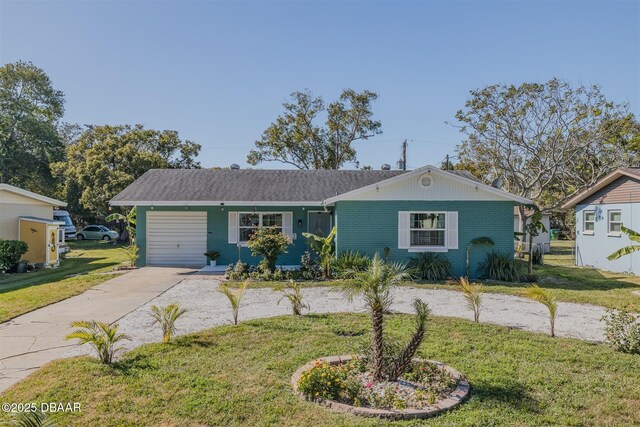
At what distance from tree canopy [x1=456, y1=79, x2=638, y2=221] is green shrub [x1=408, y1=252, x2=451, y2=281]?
1345 centimetres

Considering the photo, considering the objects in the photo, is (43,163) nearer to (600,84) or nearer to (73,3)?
(73,3)

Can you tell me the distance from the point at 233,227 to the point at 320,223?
3.92m

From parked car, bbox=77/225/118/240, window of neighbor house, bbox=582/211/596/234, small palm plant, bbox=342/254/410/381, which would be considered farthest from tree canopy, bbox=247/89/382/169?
small palm plant, bbox=342/254/410/381

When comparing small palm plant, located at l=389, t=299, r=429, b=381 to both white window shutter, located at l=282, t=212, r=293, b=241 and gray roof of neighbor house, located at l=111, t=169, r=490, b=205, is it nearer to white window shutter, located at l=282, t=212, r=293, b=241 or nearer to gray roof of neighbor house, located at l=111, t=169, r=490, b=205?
gray roof of neighbor house, located at l=111, t=169, r=490, b=205

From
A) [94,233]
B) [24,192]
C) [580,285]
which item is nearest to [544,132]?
[580,285]

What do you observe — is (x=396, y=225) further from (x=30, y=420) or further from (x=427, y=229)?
(x=30, y=420)

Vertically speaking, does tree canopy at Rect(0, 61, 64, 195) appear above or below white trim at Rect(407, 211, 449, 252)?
above

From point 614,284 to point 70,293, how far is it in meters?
17.4

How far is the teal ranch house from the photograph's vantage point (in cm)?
1433

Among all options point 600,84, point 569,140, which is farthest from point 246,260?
point 600,84

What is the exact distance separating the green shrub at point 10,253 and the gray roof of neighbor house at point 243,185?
3724 mm

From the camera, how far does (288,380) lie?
5172mm

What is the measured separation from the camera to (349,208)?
1440 centimetres

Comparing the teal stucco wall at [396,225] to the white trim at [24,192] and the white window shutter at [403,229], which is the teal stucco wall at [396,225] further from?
the white trim at [24,192]
